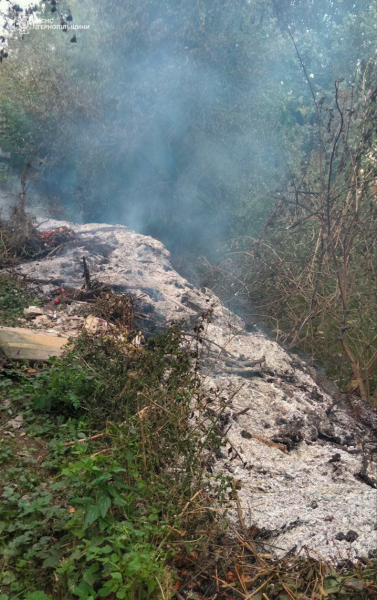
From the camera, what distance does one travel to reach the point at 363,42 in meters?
13.2

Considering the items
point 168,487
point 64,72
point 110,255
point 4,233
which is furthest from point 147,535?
point 64,72

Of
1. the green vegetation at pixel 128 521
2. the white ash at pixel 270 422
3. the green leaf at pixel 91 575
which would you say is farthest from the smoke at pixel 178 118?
the green leaf at pixel 91 575

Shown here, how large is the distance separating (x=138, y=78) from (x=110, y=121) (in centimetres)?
108

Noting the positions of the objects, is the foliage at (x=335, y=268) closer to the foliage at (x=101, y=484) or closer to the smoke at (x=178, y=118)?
the foliage at (x=101, y=484)

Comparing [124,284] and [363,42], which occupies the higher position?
[363,42]

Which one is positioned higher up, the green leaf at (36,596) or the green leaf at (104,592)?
the green leaf at (104,592)

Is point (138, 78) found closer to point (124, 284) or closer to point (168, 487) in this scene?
point (124, 284)

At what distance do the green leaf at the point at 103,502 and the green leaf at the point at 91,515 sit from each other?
2 centimetres

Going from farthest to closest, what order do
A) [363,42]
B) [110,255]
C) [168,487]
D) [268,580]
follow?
[363,42], [110,255], [168,487], [268,580]

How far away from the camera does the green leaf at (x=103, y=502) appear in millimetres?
2305

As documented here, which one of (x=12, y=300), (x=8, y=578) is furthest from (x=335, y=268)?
(x=8, y=578)

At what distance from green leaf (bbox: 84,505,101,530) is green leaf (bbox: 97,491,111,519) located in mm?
21

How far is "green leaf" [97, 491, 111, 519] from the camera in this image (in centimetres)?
230

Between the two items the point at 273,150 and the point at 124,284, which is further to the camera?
the point at 273,150
